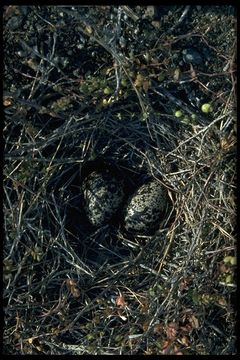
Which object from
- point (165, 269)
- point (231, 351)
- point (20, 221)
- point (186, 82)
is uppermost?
point (186, 82)

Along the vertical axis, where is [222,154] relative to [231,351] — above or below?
above

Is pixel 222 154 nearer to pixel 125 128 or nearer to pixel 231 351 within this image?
pixel 125 128

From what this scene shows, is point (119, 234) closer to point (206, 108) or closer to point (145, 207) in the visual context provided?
point (145, 207)

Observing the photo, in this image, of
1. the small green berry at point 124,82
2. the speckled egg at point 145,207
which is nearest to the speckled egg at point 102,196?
the speckled egg at point 145,207

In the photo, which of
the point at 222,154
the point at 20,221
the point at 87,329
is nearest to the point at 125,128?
the point at 222,154

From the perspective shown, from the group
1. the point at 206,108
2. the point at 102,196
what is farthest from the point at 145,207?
the point at 206,108
